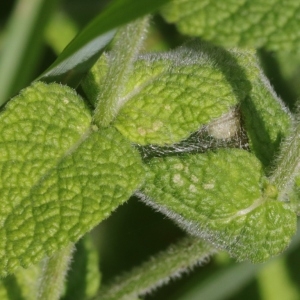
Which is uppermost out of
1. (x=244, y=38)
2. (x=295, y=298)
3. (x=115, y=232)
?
(x=244, y=38)

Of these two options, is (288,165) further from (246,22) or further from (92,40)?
(92,40)

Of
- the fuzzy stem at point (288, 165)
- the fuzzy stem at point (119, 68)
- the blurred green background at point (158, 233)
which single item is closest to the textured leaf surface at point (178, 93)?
the fuzzy stem at point (119, 68)

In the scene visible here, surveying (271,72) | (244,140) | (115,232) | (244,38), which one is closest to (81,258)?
(115,232)

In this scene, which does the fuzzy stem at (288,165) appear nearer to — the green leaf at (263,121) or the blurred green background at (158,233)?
the green leaf at (263,121)

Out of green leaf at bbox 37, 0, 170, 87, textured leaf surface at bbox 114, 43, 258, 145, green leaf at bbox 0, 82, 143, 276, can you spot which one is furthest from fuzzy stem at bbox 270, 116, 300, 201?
green leaf at bbox 37, 0, 170, 87

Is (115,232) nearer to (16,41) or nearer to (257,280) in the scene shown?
(257,280)

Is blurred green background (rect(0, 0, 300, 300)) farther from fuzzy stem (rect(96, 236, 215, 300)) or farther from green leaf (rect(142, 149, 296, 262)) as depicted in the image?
green leaf (rect(142, 149, 296, 262))
